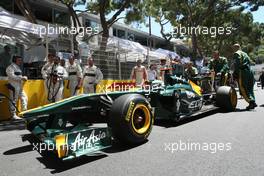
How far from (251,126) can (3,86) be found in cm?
628

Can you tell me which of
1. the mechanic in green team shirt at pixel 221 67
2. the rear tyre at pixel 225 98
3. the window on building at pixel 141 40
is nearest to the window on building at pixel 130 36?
the window on building at pixel 141 40

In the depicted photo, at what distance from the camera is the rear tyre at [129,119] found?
15.6 ft

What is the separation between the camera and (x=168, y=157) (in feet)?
14.8

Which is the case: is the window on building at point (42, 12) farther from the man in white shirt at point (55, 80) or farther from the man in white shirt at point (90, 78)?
the man in white shirt at point (55, 80)

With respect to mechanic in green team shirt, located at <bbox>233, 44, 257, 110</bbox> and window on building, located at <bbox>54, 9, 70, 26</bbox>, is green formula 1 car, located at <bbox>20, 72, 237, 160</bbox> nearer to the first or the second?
mechanic in green team shirt, located at <bbox>233, 44, 257, 110</bbox>

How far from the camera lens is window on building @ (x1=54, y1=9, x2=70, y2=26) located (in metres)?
27.9

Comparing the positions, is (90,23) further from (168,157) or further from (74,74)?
(168,157)

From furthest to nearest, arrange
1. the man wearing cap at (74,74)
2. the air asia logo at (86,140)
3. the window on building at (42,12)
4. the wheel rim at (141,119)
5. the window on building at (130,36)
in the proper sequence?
the window on building at (130,36) < the window on building at (42,12) < the man wearing cap at (74,74) < the wheel rim at (141,119) < the air asia logo at (86,140)

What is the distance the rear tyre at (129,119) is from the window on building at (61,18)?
78.8 ft

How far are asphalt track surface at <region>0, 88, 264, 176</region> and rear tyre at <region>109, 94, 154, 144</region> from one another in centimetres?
18

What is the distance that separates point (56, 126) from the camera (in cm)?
481

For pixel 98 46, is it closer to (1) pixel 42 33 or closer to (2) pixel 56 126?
(1) pixel 42 33

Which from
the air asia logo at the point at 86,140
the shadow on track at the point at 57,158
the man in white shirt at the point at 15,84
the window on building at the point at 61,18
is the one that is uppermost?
the window on building at the point at 61,18

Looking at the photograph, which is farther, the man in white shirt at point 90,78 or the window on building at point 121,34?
the window on building at point 121,34
